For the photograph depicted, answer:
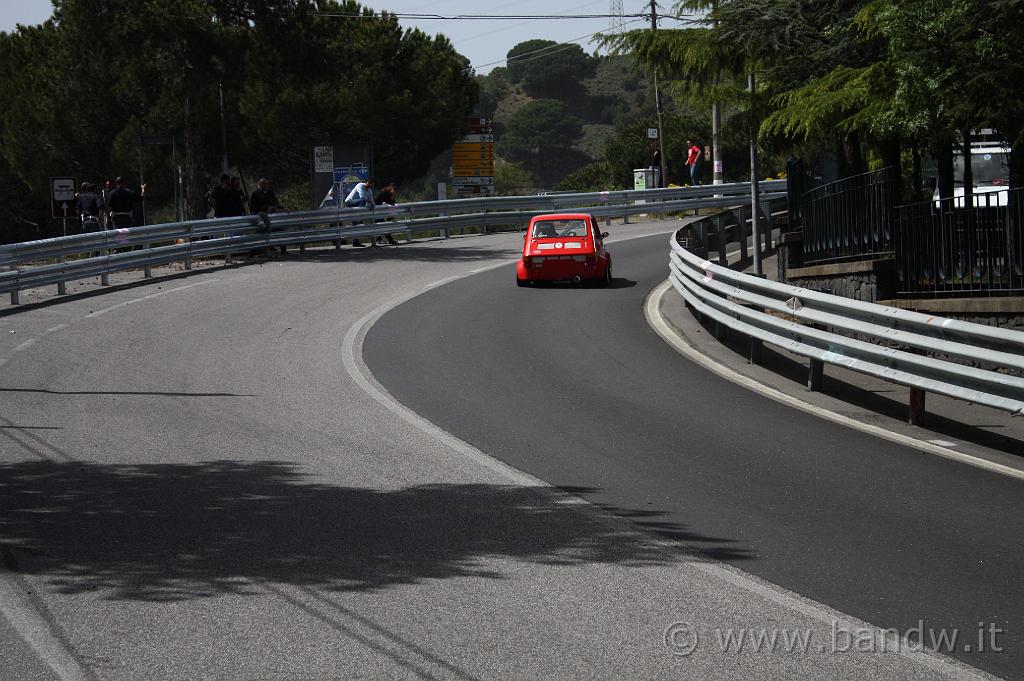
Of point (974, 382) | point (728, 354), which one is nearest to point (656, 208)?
point (728, 354)

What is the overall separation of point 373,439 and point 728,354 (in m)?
6.04

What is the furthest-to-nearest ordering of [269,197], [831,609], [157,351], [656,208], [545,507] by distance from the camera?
[656,208]
[269,197]
[157,351]
[545,507]
[831,609]

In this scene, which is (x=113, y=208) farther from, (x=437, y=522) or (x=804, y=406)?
(x=437, y=522)

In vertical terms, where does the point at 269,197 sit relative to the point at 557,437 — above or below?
above

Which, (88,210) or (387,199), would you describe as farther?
(387,199)

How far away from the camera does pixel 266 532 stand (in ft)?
23.8

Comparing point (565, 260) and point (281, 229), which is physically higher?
point (281, 229)

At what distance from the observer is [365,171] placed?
35.4 metres

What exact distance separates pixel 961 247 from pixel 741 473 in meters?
6.62

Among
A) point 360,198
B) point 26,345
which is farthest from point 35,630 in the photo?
point 360,198

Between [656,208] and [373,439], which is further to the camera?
[656,208]

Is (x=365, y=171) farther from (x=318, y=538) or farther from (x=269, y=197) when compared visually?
(x=318, y=538)

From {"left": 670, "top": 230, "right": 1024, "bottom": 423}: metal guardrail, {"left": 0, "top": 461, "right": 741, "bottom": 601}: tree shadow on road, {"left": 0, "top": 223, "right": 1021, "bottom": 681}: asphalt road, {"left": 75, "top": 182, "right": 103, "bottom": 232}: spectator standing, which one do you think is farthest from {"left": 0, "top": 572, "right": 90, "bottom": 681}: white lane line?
{"left": 75, "top": 182, "right": 103, "bottom": 232}: spectator standing

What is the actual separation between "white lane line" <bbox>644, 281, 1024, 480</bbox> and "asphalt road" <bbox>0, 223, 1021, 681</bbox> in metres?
0.33
